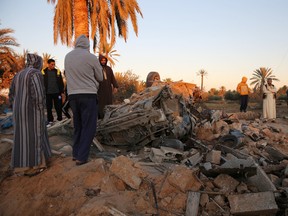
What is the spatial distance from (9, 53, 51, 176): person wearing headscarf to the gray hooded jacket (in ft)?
1.70

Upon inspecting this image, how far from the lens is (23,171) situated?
4.56 m

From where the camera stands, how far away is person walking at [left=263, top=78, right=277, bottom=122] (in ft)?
45.3

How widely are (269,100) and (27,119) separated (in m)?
12.1

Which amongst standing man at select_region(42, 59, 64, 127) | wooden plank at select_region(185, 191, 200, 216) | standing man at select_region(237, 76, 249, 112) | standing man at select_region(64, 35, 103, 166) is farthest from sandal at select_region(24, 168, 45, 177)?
standing man at select_region(237, 76, 249, 112)

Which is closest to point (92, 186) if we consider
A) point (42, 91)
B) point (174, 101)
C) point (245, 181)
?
point (42, 91)

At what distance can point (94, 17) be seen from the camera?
1252 centimetres

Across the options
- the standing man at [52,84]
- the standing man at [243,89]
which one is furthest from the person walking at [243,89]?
the standing man at [52,84]

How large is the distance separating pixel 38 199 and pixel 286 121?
39.1 feet

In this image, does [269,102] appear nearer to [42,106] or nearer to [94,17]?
[94,17]

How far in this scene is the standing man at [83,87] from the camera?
4348mm

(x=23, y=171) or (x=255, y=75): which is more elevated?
(x=255, y=75)

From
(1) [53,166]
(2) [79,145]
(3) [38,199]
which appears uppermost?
(2) [79,145]

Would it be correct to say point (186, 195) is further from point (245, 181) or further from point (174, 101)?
point (174, 101)

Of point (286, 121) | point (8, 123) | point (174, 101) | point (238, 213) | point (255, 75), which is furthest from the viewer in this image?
point (255, 75)
